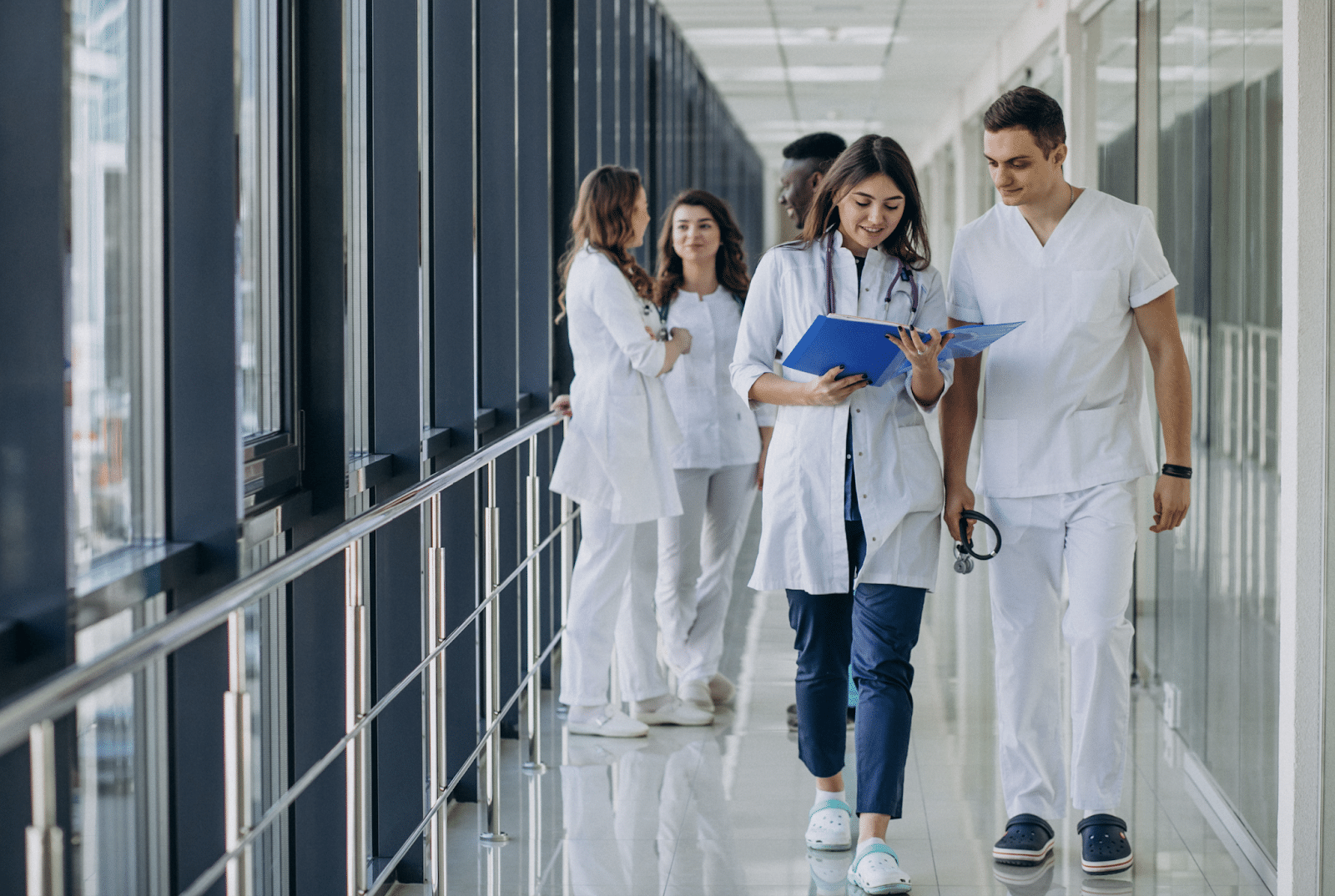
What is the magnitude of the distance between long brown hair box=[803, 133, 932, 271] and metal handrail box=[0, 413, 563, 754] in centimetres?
105

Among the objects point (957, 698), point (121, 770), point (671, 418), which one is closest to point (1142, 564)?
point (957, 698)

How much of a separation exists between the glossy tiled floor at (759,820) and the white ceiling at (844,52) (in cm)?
452

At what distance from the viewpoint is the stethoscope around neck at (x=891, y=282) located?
111 inches

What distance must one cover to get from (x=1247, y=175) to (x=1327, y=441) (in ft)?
3.07

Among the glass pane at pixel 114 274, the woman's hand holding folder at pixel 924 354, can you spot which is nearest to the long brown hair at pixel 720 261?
the woman's hand holding folder at pixel 924 354

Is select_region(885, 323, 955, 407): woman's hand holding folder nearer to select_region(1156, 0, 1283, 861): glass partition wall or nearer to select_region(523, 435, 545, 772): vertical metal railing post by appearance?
select_region(1156, 0, 1283, 861): glass partition wall

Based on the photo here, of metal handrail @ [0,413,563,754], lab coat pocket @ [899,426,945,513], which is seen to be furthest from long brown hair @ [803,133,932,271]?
metal handrail @ [0,413,563,754]

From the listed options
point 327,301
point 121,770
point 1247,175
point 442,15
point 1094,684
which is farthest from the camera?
point 442,15

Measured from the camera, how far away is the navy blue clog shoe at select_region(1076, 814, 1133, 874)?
9.49ft

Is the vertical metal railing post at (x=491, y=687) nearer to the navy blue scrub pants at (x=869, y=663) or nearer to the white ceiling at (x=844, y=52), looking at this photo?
the navy blue scrub pants at (x=869, y=663)

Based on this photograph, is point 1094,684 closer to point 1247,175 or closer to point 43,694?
point 1247,175

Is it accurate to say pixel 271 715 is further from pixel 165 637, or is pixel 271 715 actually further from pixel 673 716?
pixel 673 716

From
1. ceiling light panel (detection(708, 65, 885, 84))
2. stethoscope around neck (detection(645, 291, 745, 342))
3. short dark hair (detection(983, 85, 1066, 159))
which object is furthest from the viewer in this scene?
ceiling light panel (detection(708, 65, 885, 84))

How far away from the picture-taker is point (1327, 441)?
2.51 metres
